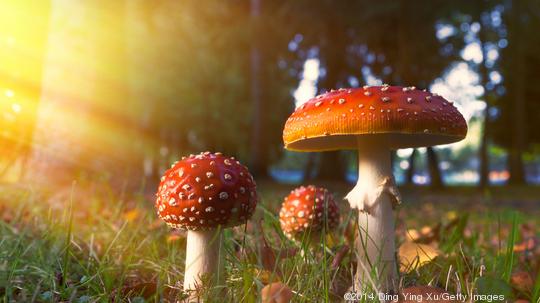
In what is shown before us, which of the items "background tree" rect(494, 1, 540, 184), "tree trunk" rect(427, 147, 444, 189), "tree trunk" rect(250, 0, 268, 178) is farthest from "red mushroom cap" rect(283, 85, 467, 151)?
"background tree" rect(494, 1, 540, 184)

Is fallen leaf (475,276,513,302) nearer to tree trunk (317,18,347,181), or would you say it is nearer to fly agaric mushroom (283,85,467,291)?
fly agaric mushroom (283,85,467,291)

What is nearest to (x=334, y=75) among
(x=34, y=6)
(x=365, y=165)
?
(x=34, y=6)

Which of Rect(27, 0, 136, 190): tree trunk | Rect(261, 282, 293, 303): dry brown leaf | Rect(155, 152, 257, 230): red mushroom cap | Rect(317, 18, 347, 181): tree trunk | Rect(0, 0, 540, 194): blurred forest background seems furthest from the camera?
Rect(317, 18, 347, 181): tree trunk

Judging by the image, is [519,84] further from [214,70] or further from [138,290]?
[138,290]

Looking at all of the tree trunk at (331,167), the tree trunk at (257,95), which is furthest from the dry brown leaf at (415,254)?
the tree trunk at (331,167)

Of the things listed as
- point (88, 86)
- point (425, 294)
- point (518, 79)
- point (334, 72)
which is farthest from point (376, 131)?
point (518, 79)

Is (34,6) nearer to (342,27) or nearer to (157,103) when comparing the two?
(342,27)

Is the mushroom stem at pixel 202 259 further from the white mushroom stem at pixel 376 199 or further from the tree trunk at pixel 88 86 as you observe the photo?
the tree trunk at pixel 88 86
